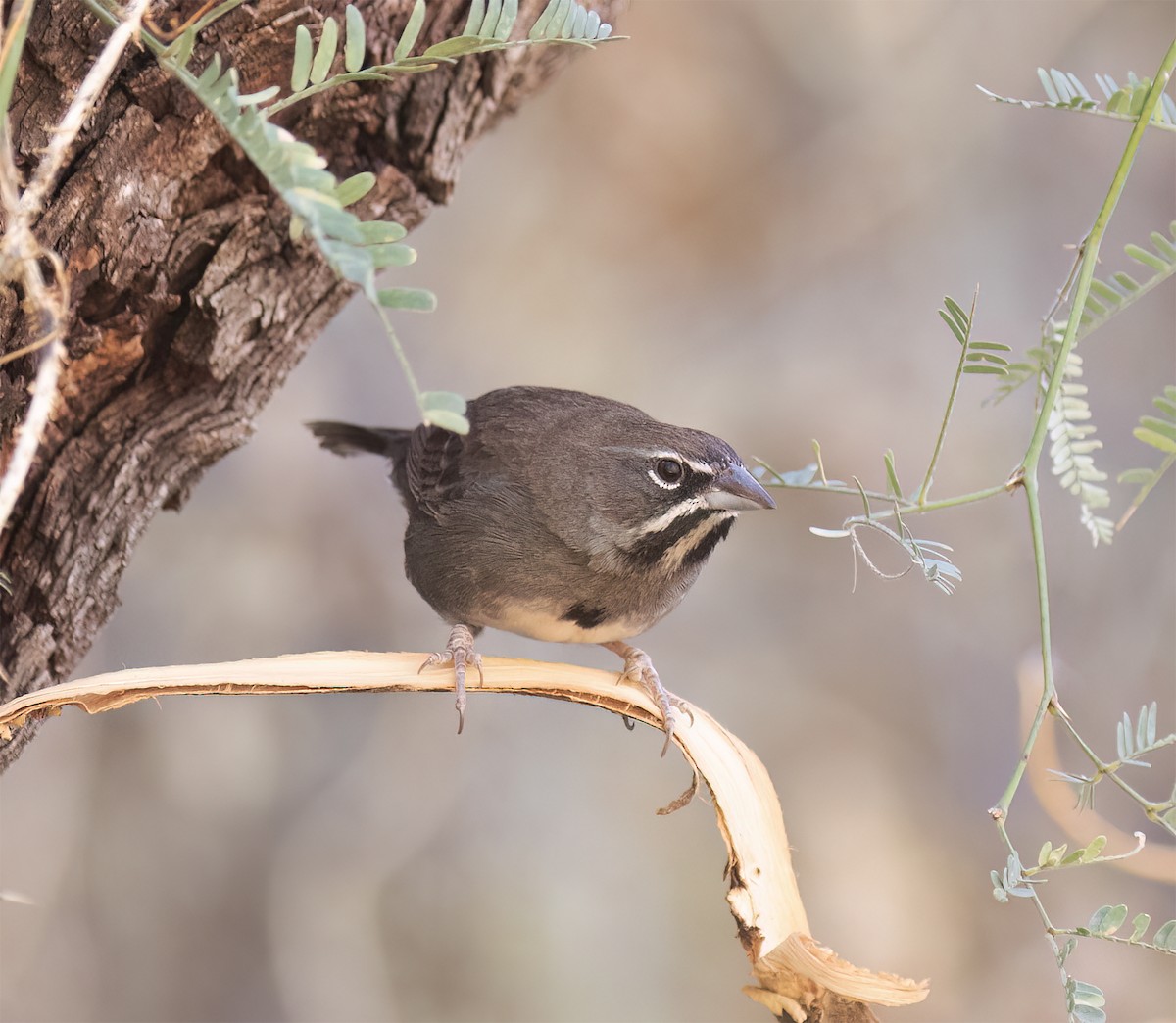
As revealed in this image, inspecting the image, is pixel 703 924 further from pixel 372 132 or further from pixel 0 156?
pixel 0 156

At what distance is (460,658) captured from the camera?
283cm

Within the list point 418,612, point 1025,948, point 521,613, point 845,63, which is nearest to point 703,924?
point 1025,948

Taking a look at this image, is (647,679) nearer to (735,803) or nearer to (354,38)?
(735,803)

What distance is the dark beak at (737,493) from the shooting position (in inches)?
111

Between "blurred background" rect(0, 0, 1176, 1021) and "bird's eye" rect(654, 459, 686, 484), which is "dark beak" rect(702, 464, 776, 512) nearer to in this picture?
"bird's eye" rect(654, 459, 686, 484)

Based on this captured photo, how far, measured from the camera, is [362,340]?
581 cm

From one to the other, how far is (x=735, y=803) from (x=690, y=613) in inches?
149

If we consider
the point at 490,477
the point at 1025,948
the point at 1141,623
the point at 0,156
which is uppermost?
the point at 0,156

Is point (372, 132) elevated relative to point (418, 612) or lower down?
elevated

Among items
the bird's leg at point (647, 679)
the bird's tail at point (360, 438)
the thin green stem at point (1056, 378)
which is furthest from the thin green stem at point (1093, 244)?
the bird's tail at point (360, 438)

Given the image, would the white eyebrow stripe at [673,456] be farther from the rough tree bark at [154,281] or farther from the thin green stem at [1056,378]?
the thin green stem at [1056,378]

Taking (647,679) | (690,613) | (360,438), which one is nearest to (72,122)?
(647,679)

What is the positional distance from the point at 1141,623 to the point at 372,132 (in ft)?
14.4

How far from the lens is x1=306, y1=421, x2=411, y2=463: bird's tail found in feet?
13.3
